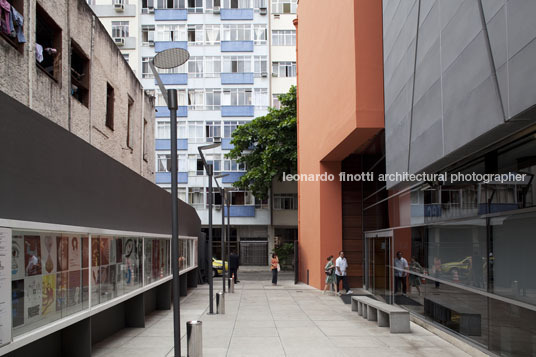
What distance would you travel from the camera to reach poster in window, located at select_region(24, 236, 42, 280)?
22.3 ft

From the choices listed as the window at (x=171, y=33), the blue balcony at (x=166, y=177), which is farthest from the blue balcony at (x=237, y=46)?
the blue balcony at (x=166, y=177)

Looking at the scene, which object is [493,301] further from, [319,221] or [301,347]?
[319,221]

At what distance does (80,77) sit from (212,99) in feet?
97.1

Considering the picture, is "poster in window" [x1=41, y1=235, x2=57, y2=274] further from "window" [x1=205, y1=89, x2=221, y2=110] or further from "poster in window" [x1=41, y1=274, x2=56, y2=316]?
"window" [x1=205, y1=89, x2=221, y2=110]

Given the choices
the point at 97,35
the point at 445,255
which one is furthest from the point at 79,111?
the point at 445,255

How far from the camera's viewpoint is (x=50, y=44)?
1289cm

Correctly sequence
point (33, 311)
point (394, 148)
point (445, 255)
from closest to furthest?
point (33, 311) < point (445, 255) < point (394, 148)

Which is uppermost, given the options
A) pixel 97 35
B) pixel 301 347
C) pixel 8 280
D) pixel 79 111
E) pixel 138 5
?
pixel 138 5

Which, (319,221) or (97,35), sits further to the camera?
(319,221)

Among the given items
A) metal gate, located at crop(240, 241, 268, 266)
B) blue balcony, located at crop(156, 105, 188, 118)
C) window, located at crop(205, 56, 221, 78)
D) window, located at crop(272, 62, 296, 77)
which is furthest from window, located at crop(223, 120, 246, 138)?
metal gate, located at crop(240, 241, 268, 266)

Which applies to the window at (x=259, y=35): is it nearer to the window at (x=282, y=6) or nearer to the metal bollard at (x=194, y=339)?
the window at (x=282, y=6)

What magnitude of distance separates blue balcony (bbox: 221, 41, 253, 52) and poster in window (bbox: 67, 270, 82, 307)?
37.8 metres

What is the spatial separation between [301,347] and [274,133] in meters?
28.8

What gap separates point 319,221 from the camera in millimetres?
23828
